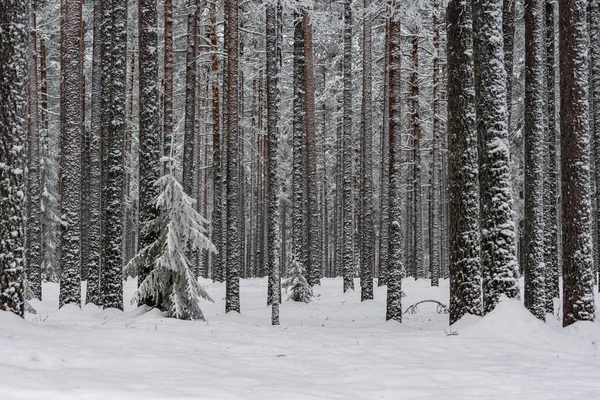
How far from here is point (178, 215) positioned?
1182 centimetres

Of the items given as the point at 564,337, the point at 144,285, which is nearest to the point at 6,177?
the point at 144,285

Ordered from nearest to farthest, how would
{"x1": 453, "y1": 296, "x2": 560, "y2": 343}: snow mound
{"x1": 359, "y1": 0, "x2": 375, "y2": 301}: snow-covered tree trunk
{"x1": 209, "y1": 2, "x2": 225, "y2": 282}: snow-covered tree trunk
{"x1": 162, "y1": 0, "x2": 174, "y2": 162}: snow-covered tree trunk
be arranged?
1. {"x1": 453, "y1": 296, "x2": 560, "y2": 343}: snow mound
2. {"x1": 162, "y1": 0, "x2": 174, "y2": 162}: snow-covered tree trunk
3. {"x1": 359, "y1": 0, "x2": 375, "y2": 301}: snow-covered tree trunk
4. {"x1": 209, "y1": 2, "x2": 225, "y2": 282}: snow-covered tree trunk

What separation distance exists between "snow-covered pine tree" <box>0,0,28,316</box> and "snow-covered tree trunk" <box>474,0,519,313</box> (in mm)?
7782

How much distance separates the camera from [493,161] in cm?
1023

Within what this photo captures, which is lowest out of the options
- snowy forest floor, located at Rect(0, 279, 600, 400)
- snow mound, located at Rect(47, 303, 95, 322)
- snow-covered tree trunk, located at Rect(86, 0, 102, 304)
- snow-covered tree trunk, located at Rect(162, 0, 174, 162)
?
snow mound, located at Rect(47, 303, 95, 322)

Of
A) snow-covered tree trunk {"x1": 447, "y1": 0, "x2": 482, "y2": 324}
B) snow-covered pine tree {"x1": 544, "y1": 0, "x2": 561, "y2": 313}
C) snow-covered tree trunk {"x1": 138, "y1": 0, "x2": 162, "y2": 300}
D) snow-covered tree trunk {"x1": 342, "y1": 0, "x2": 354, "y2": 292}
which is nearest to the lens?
snow-covered tree trunk {"x1": 447, "y1": 0, "x2": 482, "y2": 324}

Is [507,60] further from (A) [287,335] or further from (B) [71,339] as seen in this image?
(B) [71,339]

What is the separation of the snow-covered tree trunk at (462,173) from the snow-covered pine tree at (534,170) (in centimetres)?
185

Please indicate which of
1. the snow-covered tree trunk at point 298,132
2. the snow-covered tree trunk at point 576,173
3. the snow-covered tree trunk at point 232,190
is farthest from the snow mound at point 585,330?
the snow-covered tree trunk at point 298,132

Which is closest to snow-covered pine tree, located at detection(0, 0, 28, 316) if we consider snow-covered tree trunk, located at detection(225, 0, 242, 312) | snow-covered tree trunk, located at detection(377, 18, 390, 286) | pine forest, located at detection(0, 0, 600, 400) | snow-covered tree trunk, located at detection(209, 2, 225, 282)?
pine forest, located at detection(0, 0, 600, 400)

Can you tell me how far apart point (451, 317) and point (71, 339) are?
6822 mm

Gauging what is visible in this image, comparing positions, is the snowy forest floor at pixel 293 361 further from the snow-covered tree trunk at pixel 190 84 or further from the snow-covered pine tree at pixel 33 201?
the snow-covered tree trunk at pixel 190 84

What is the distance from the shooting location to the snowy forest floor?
17.7 feet

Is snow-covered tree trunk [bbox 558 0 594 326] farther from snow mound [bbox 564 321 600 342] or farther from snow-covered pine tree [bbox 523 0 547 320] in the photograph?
snow-covered pine tree [bbox 523 0 547 320]
